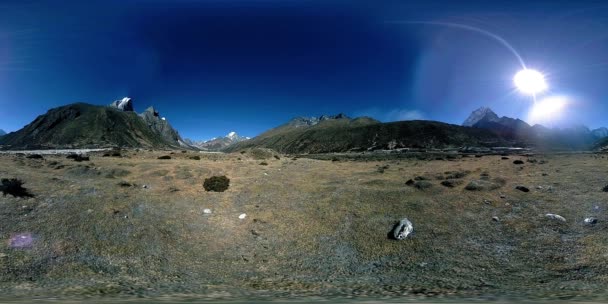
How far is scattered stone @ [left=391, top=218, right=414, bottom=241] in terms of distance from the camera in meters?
19.5

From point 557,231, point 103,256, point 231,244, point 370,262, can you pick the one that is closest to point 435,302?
point 370,262

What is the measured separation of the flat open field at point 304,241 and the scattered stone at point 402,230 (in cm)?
35

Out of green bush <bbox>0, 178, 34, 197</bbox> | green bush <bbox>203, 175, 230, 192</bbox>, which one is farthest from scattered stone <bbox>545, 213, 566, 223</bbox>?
green bush <bbox>0, 178, 34, 197</bbox>

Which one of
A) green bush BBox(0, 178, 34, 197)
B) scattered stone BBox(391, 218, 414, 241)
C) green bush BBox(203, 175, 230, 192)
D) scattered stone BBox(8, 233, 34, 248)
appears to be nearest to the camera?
scattered stone BBox(8, 233, 34, 248)

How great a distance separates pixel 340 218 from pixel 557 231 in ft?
40.3

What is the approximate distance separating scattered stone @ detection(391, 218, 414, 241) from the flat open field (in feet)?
1.16

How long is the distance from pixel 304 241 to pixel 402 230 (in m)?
5.74

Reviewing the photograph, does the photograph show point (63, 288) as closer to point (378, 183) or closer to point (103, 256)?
point (103, 256)

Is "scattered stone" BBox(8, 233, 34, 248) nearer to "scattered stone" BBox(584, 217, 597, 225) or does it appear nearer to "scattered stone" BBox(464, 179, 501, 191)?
"scattered stone" BBox(464, 179, 501, 191)

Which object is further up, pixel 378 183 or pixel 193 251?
pixel 378 183

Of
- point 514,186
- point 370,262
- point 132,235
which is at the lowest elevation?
point 370,262

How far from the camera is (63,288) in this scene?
13.2 meters

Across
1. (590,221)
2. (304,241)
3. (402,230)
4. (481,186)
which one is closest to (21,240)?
(304,241)

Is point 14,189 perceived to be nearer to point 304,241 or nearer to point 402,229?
point 304,241
